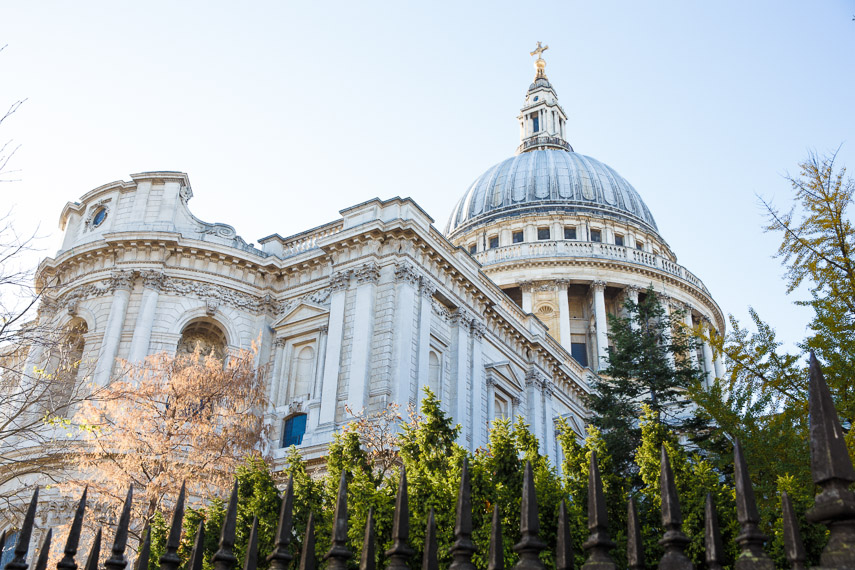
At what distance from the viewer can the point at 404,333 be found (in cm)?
2514

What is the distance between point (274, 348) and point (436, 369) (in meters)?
5.98

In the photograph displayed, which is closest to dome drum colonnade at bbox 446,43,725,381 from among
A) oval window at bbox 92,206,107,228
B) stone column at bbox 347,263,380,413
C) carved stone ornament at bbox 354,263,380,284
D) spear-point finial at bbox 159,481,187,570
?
carved stone ornament at bbox 354,263,380,284

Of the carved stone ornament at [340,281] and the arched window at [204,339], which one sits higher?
the carved stone ornament at [340,281]

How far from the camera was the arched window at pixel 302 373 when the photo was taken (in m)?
27.1

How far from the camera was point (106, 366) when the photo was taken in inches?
1005

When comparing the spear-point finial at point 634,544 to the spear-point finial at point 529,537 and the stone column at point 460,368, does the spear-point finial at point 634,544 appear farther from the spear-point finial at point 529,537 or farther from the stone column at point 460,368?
the stone column at point 460,368

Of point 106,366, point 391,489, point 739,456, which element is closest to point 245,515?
point 391,489

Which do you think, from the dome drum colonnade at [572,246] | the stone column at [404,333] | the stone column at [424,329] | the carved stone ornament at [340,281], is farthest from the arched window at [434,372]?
the dome drum colonnade at [572,246]

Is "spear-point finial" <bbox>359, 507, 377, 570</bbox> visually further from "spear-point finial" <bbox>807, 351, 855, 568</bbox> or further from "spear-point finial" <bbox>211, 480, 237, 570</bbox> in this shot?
"spear-point finial" <bbox>807, 351, 855, 568</bbox>

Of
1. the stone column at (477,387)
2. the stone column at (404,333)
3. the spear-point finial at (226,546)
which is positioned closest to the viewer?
the spear-point finial at (226,546)

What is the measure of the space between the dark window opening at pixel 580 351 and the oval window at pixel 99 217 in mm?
32853

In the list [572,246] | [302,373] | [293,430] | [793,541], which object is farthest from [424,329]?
[572,246]

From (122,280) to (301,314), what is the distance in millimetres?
6304

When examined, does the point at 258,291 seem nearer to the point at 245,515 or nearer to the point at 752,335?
the point at 245,515
